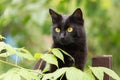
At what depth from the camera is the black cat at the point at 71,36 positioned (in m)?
2.59

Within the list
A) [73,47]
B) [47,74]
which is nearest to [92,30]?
[73,47]

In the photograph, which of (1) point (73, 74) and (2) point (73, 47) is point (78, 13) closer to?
(2) point (73, 47)

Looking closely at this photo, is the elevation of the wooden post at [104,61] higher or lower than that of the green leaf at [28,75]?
lower

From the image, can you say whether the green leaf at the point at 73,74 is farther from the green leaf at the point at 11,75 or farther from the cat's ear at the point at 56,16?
the cat's ear at the point at 56,16

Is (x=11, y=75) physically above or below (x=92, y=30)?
above

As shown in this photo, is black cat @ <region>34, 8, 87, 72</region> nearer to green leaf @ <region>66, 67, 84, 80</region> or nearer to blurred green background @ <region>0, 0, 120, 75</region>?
green leaf @ <region>66, 67, 84, 80</region>

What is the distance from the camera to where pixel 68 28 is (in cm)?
261

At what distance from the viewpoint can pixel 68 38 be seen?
2592mm

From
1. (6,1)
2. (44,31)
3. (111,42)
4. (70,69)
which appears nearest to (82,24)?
(70,69)

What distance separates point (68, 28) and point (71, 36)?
0.05 metres

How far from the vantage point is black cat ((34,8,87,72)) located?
259 centimetres

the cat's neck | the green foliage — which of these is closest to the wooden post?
the cat's neck

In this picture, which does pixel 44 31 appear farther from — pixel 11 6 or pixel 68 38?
pixel 68 38

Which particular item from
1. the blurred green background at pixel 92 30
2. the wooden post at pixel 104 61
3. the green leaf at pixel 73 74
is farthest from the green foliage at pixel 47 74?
the blurred green background at pixel 92 30
